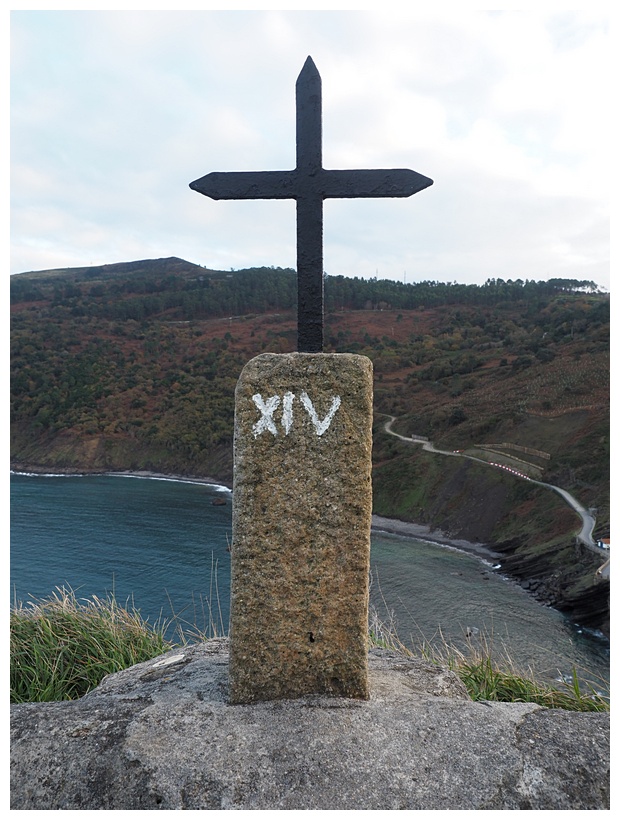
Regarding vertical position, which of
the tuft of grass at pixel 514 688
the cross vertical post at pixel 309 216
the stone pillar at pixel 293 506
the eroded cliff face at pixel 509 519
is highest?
the cross vertical post at pixel 309 216

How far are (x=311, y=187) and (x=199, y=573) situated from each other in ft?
83.3

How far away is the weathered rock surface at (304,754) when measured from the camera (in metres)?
2.52

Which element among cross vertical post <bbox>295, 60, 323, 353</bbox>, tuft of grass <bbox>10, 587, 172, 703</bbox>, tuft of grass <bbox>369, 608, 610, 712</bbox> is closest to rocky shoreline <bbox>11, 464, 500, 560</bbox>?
tuft of grass <bbox>369, 608, 610, 712</bbox>

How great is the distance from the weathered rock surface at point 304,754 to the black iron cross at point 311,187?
217 centimetres

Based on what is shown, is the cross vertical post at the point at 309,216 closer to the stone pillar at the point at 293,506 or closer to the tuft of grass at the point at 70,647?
the stone pillar at the point at 293,506

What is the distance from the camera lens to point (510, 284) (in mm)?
96188

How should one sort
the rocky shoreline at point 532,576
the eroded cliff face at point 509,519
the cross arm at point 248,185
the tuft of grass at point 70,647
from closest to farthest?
the cross arm at point 248,185 → the tuft of grass at point 70,647 → the rocky shoreline at point 532,576 → the eroded cliff face at point 509,519

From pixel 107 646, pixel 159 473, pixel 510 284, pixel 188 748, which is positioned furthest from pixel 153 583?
pixel 510 284

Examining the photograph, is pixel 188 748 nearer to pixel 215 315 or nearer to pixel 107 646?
pixel 107 646

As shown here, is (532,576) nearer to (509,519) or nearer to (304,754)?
(509,519)

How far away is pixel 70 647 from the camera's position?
457 cm

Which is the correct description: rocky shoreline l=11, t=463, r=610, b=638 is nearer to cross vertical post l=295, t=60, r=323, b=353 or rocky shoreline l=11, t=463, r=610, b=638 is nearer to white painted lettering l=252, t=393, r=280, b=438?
cross vertical post l=295, t=60, r=323, b=353

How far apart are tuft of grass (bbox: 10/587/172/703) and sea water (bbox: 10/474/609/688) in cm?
1073

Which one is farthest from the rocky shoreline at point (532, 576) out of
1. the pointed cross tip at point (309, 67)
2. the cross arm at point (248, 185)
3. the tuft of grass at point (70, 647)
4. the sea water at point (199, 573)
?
the pointed cross tip at point (309, 67)
